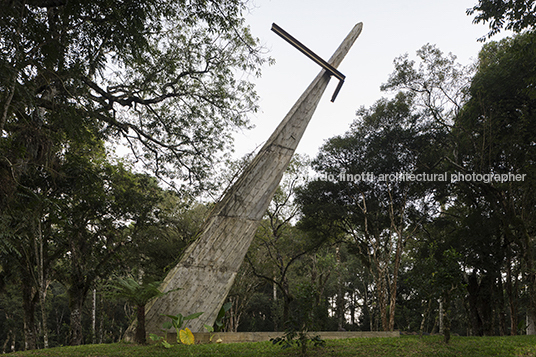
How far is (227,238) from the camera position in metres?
8.02

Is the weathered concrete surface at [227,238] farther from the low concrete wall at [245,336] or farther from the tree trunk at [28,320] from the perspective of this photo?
the tree trunk at [28,320]

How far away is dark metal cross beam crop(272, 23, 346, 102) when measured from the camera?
9631mm

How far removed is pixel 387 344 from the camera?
682 centimetres

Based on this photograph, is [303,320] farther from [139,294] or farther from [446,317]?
[446,317]

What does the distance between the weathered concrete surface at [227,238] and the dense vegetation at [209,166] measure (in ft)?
2.54

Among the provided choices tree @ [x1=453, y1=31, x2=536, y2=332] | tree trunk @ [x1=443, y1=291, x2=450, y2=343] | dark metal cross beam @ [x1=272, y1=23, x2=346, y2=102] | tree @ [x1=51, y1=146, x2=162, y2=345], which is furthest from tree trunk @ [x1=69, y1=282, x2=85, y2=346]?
tree @ [x1=453, y1=31, x2=536, y2=332]

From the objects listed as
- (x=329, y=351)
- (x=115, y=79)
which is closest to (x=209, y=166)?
(x=115, y=79)

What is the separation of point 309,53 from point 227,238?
5.83 metres

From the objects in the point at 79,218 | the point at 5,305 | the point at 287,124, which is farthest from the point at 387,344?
the point at 5,305

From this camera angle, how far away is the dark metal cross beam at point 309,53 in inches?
379

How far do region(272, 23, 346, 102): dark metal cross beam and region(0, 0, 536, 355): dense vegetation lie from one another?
867mm

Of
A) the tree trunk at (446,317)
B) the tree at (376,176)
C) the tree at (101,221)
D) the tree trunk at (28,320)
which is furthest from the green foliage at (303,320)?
the tree trunk at (28,320)

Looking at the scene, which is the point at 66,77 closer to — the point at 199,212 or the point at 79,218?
the point at 79,218

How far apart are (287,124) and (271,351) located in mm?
5690
